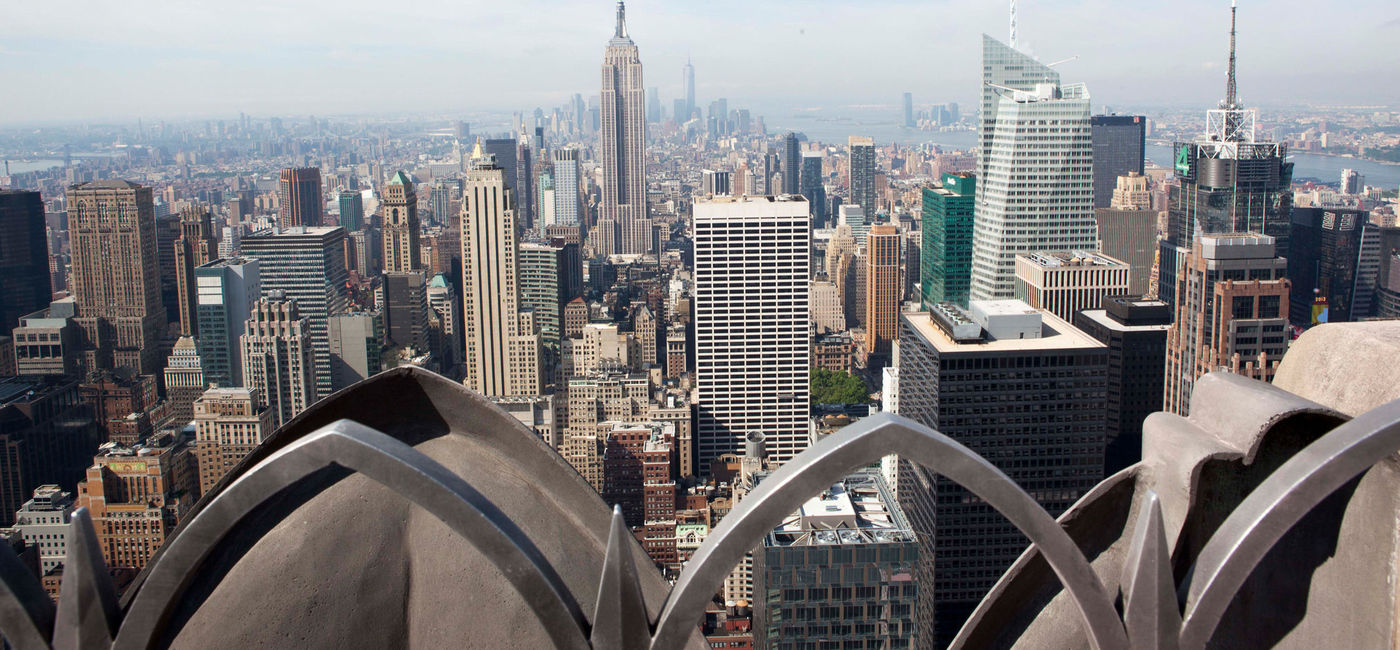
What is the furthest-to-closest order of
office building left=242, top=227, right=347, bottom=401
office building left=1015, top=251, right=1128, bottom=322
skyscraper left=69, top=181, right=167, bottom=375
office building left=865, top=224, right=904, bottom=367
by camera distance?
office building left=865, top=224, right=904, bottom=367 → office building left=242, top=227, right=347, bottom=401 → skyscraper left=69, top=181, right=167, bottom=375 → office building left=1015, top=251, right=1128, bottom=322

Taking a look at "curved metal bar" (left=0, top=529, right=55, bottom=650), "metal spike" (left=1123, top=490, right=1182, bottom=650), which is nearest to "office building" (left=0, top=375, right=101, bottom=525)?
"curved metal bar" (left=0, top=529, right=55, bottom=650)

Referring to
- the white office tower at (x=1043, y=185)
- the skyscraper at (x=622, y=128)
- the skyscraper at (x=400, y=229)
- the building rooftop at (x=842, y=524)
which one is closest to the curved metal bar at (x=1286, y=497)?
the building rooftop at (x=842, y=524)

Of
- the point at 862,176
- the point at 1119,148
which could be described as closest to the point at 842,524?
the point at 1119,148

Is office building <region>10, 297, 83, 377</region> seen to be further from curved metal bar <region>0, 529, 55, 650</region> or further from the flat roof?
curved metal bar <region>0, 529, 55, 650</region>

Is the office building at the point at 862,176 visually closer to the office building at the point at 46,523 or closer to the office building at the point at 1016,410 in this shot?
the office building at the point at 1016,410

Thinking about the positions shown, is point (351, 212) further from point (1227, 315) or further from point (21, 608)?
point (21, 608)

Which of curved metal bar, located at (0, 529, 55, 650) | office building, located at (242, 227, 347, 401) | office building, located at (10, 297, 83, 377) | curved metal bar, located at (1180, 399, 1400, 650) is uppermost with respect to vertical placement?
curved metal bar, located at (1180, 399, 1400, 650)
